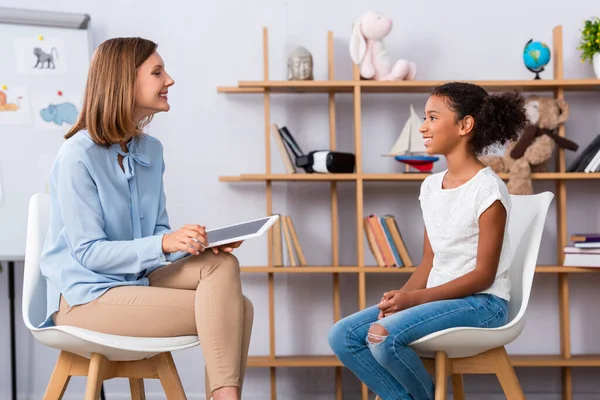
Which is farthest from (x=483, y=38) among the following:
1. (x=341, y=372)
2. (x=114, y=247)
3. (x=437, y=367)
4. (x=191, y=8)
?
(x=114, y=247)

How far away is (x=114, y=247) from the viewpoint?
5.31 feet

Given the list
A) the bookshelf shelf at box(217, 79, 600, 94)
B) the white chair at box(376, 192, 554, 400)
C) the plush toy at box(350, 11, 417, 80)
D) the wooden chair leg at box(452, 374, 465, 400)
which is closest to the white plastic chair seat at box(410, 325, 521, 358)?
the white chair at box(376, 192, 554, 400)

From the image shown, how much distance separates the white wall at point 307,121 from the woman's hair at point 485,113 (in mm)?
1002

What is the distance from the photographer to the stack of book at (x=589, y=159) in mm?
2604

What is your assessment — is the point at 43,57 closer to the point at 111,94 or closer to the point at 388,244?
the point at 111,94

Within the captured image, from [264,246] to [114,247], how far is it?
1258 mm

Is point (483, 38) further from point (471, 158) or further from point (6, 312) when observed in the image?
point (6, 312)

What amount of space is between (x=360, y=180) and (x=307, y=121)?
1.25ft

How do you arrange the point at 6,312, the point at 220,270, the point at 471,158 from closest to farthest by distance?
1. the point at 220,270
2. the point at 471,158
3. the point at 6,312

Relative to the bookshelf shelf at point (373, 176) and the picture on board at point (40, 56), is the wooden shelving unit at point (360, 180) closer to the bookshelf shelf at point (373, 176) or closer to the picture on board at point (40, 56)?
the bookshelf shelf at point (373, 176)

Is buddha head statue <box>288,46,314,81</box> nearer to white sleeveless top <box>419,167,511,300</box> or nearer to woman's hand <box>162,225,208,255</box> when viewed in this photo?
white sleeveless top <box>419,167,511,300</box>

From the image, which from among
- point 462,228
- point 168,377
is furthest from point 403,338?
point 168,377

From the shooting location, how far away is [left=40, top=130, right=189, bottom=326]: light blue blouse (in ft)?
5.31

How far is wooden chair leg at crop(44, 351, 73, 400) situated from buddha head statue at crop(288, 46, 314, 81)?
134 cm
